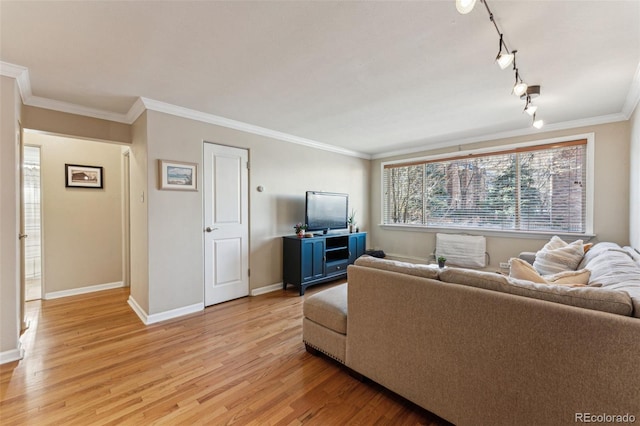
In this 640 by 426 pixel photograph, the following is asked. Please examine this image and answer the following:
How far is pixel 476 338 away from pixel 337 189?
3.96m

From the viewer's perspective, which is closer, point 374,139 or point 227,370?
point 227,370

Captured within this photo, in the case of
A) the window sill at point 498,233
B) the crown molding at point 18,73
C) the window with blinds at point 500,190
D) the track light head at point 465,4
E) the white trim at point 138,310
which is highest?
the crown molding at point 18,73

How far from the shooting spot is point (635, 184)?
294 centimetres

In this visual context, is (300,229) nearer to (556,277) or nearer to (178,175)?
(178,175)

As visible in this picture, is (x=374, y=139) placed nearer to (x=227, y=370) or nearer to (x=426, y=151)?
(x=426, y=151)

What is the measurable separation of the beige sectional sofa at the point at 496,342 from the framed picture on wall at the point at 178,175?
7.70 feet

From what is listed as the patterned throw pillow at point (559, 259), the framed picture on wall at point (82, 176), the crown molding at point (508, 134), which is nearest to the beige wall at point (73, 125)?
the framed picture on wall at point (82, 176)

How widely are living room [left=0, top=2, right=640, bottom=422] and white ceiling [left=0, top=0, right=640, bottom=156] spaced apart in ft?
0.24

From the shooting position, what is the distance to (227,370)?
6.91ft

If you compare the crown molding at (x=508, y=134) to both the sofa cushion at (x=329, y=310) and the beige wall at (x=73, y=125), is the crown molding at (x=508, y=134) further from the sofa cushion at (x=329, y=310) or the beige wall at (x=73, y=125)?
the beige wall at (x=73, y=125)

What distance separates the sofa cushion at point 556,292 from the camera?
1.16m

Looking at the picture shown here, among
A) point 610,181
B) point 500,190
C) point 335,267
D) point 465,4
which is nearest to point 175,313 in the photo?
point 335,267

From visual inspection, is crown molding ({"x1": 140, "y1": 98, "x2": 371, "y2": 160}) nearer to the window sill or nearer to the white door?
the white door

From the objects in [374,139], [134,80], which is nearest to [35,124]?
[134,80]
